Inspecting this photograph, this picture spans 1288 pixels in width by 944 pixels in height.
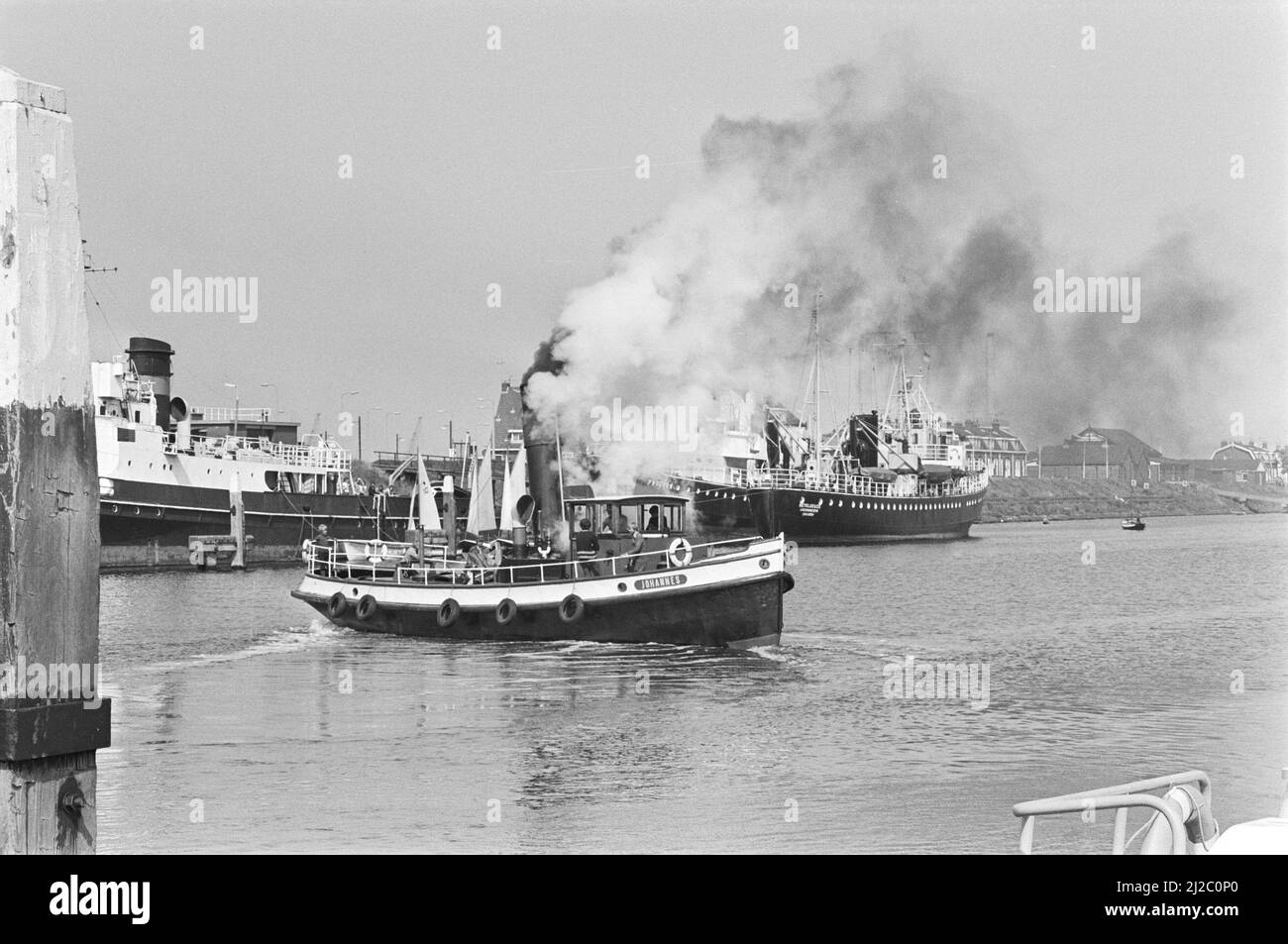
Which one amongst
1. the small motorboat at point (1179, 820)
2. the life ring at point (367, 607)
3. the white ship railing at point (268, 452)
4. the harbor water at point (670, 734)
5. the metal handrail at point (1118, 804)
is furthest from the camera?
the white ship railing at point (268, 452)

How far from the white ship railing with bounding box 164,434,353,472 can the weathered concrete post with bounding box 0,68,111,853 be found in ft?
247

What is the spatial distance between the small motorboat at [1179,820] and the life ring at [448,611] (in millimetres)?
32081

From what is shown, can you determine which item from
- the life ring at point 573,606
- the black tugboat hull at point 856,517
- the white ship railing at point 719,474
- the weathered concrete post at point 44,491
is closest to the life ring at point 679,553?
the life ring at point 573,606

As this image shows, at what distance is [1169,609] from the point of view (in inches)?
2147

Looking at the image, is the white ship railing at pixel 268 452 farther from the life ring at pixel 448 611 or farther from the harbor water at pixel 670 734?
the life ring at pixel 448 611

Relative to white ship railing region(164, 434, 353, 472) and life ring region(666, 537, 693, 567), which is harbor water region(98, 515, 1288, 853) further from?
white ship railing region(164, 434, 353, 472)

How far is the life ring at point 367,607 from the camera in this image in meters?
39.8

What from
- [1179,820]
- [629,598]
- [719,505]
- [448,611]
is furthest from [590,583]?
[719,505]

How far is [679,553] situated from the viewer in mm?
34438

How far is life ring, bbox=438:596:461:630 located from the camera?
3691 centimetres

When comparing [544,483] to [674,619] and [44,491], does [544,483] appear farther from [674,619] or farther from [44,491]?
[44,491]

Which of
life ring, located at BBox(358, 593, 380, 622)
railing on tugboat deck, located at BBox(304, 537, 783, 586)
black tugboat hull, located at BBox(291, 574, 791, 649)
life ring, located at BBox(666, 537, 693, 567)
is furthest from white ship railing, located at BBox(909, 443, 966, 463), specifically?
life ring, located at BBox(666, 537, 693, 567)
